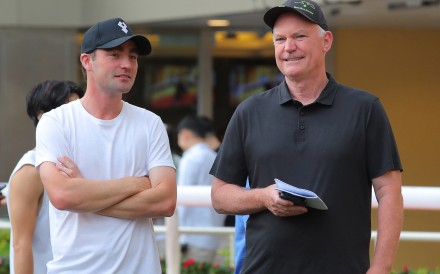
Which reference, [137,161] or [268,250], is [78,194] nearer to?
[137,161]

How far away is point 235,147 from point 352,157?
54cm

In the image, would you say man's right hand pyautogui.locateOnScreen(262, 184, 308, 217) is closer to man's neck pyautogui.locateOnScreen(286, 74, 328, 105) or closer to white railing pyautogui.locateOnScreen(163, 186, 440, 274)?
man's neck pyautogui.locateOnScreen(286, 74, 328, 105)

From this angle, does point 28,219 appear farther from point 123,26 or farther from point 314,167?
point 314,167

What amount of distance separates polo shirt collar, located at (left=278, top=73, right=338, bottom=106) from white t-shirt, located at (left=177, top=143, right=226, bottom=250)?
625 centimetres

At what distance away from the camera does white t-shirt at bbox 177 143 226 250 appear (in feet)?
34.3

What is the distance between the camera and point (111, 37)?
4469 mm

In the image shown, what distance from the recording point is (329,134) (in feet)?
13.3

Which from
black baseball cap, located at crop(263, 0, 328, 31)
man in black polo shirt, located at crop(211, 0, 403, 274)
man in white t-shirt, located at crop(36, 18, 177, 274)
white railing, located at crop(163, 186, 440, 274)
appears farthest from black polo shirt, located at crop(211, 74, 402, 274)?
white railing, located at crop(163, 186, 440, 274)

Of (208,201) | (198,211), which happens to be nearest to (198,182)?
(198,211)

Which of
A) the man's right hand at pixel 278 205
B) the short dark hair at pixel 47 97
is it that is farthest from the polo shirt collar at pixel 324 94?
the short dark hair at pixel 47 97

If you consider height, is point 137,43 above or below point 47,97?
above

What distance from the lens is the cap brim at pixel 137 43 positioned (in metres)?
4.42

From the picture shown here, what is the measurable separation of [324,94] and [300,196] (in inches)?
21.6

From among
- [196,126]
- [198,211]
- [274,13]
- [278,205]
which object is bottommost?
[198,211]
